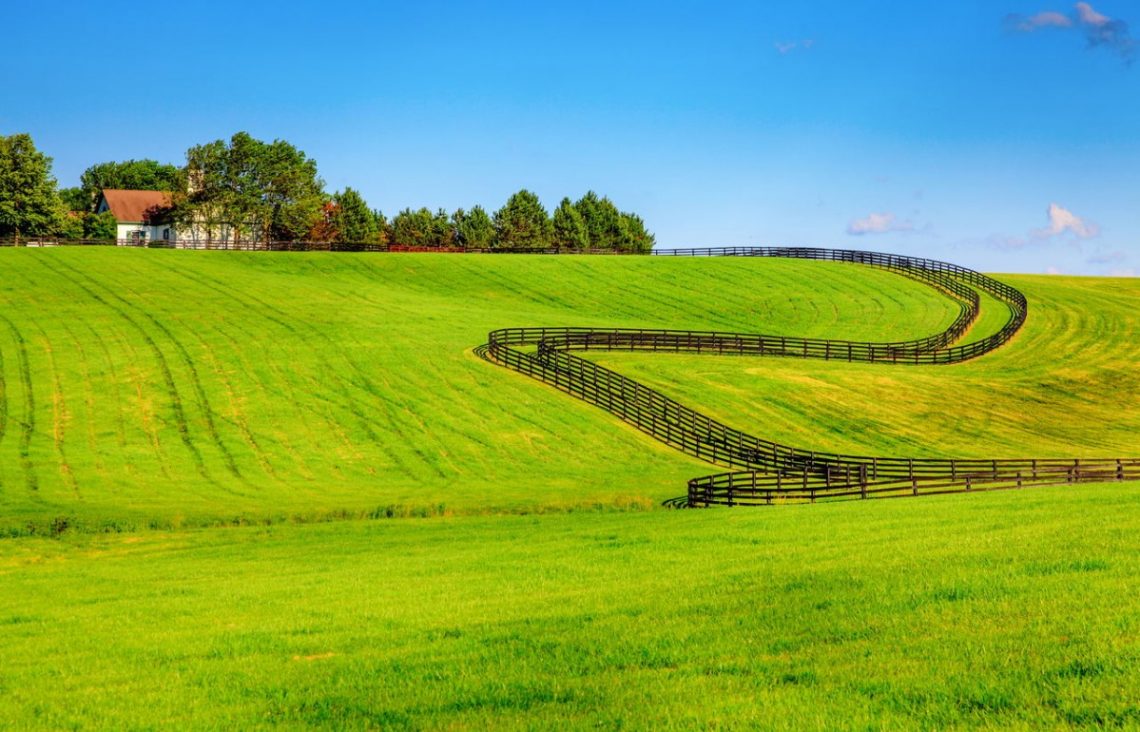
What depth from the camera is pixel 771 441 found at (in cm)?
5084

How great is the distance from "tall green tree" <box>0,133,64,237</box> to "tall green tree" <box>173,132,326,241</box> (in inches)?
535

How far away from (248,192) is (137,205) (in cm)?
1861

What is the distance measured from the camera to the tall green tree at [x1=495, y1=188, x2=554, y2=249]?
167375 mm

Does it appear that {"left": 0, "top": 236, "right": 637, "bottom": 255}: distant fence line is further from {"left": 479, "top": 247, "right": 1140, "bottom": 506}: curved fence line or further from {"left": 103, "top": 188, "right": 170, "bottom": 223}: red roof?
{"left": 479, "top": 247, "right": 1140, "bottom": 506}: curved fence line

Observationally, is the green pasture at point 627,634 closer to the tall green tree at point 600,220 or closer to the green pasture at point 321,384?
the green pasture at point 321,384

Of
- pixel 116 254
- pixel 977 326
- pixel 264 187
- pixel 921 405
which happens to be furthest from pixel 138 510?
pixel 264 187

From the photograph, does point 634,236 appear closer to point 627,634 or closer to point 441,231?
point 441,231

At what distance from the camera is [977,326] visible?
81.3 m

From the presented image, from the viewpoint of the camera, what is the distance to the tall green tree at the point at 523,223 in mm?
167375

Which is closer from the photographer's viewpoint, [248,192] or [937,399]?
[937,399]

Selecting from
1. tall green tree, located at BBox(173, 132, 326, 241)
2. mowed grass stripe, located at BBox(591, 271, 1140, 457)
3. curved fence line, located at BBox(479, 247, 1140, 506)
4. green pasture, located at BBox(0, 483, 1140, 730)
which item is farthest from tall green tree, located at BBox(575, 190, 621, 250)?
green pasture, located at BBox(0, 483, 1140, 730)

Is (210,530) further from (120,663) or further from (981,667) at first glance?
(981,667)

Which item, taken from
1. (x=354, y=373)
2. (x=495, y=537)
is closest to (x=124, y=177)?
(x=354, y=373)

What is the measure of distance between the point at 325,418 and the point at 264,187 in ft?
300
